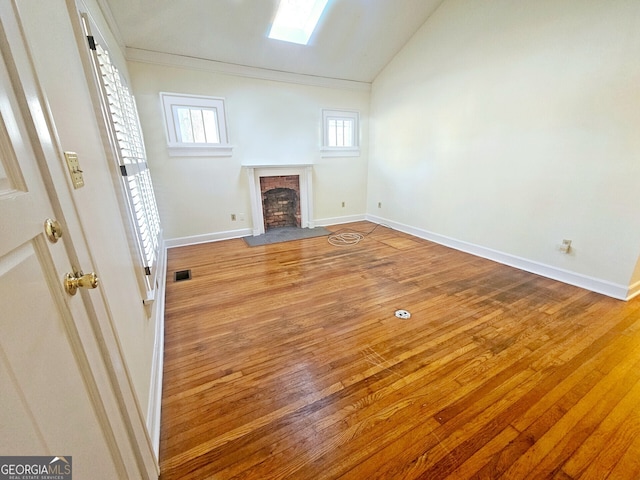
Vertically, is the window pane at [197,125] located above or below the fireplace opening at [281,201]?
above

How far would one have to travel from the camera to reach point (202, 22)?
3.03 meters

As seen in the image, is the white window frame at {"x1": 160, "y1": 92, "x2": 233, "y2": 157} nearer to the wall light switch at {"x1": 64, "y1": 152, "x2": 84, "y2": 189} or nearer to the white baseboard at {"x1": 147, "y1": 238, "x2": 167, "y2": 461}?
the white baseboard at {"x1": 147, "y1": 238, "x2": 167, "y2": 461}

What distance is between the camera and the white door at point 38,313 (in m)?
0.46

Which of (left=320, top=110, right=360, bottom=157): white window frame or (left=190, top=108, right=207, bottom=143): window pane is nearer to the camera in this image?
(left=190, top=108, right=207, bottom=143): window pane

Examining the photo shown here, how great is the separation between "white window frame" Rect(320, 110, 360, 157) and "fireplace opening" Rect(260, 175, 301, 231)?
79cm

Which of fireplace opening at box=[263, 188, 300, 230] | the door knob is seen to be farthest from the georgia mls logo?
fireplace opening at box=[263, 188, 300, 230]

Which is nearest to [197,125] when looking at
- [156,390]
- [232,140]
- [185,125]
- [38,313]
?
[185,125]

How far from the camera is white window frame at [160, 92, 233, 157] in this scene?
3516 millimetres

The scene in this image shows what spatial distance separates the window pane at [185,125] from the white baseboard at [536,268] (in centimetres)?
376

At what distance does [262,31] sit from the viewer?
3.30 m

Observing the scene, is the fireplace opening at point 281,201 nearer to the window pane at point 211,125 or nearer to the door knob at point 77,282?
the window pane at point 211,125

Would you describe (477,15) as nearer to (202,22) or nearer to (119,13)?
(202,22)

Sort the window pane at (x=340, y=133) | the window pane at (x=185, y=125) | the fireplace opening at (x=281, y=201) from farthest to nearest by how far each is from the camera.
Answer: the window pane at (x=340, y=133), the fireplace opening at (x=281, y=201), the window pane at (x=185, y=125)

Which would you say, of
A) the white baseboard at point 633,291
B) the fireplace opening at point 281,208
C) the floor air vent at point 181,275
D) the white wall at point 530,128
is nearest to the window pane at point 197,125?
the fireplace opening at point 281,208
